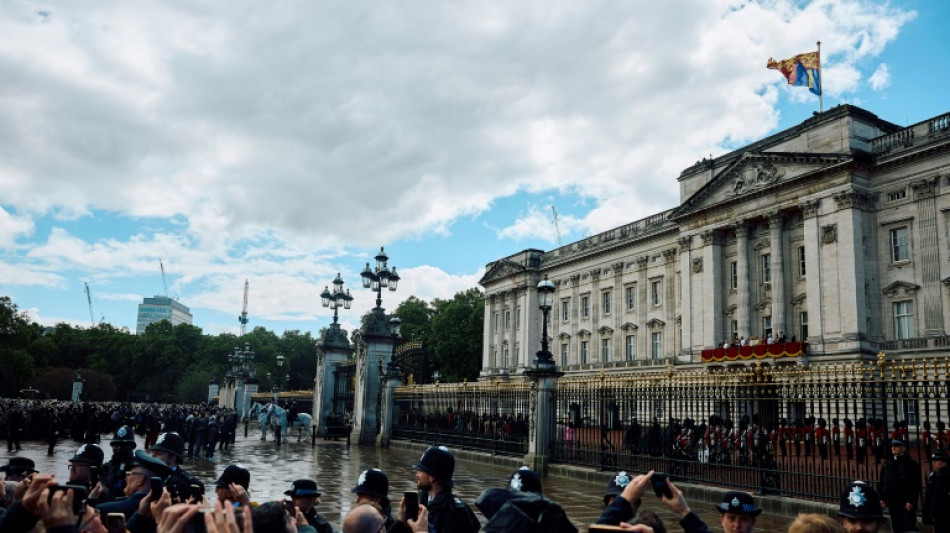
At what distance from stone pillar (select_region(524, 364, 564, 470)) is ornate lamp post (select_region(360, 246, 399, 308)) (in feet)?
29.2

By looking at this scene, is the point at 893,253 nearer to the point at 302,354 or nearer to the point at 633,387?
the point at 633,387

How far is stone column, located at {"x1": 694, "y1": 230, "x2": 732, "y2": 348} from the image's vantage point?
154 ft

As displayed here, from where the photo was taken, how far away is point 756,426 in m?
14.9

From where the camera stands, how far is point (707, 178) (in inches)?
2019

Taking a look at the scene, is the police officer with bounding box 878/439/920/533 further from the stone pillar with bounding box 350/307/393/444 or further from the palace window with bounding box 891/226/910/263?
the palace window with bounding box 891/226/910/263

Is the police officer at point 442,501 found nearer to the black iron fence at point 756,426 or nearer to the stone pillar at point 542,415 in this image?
the black iron fence at point 756,426

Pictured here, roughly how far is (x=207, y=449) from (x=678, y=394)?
1518 cm

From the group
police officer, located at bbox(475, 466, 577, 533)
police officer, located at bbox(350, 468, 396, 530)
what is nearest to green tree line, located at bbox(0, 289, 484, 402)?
police officer, located at bbox(350, 468, 396, 530)

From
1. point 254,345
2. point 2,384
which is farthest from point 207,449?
point 254,345

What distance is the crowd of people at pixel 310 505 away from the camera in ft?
9.80

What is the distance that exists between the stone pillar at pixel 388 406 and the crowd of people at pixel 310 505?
805 inches

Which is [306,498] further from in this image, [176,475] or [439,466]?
[176,475]

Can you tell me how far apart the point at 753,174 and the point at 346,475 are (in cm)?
3729

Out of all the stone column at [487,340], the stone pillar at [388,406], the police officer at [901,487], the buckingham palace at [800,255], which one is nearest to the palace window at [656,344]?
the buckingham palace at [800,255]
